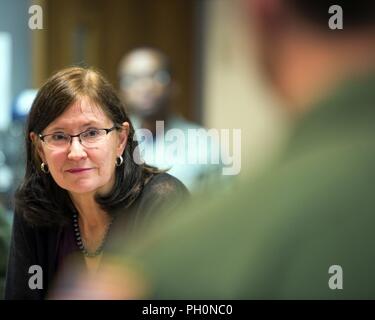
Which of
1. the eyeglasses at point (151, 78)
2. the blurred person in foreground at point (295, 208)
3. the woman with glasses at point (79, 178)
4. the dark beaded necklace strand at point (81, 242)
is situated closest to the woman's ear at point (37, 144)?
the woman with glasses at point (79, 178)

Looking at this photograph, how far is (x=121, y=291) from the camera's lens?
932mm

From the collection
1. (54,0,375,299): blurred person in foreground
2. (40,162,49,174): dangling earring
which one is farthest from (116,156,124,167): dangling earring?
(54,0,375,299): blurred person in foreground

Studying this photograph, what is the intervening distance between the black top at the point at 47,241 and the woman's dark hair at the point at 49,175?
0.05 feet

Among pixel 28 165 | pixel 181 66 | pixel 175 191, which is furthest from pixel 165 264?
pixel 181 66

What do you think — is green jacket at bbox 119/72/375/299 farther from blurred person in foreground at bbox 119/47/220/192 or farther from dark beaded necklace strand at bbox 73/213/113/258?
dark beaded necklace strand at bbox 73/213/113/258

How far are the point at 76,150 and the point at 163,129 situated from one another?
16 centimetres

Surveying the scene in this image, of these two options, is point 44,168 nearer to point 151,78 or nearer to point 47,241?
point 47,241

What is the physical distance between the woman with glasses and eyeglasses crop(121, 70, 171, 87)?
21cm

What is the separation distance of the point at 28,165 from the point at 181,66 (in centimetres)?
60

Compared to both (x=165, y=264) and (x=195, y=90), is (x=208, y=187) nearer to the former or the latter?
(x=165, y=264)

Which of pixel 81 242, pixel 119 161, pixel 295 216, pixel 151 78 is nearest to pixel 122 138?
pixel 119 161

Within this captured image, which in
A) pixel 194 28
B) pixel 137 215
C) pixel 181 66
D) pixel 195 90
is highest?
pixel 194 28

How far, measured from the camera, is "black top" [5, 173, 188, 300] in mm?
904

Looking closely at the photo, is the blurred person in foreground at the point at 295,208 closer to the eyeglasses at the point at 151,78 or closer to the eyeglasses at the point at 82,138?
the eyeglasses at the point at 82,138
